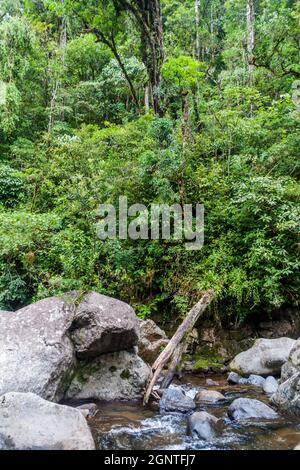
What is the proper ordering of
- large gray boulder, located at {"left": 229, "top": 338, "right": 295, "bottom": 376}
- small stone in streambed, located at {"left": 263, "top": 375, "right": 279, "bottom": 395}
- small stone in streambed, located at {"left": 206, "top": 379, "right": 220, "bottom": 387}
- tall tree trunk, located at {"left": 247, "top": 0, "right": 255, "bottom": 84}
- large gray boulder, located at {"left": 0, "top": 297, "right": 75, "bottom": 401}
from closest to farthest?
large gray boulder, located at {"left": 0, "top": 297, "right": 75, "bottom": 401} < small stone in streambed, located at {"left": 263, "top": 375, "right": 279, "bottom": 395} < small stone in streambed, located at {"left": 206, "top": 379, "right": 220, "bottom": 387} < large gray boulder, located at {"left": 229, "top": 338, "right": 295, "bottom": 376} < tall tree trunk, located at {"left": 247, "top": 0, "right": 255, "bottom": 84}

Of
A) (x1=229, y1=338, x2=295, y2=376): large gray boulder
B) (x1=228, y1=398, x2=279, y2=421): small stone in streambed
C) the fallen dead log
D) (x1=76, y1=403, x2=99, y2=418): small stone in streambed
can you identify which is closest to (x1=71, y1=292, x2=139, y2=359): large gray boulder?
the fallen dead log

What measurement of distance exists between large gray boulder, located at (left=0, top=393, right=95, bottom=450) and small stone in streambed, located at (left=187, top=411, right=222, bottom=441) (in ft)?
4.66

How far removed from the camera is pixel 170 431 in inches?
199

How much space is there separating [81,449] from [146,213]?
5740mm

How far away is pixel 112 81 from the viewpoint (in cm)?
1767

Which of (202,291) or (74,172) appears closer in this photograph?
(202,291)

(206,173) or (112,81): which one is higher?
(112,81)

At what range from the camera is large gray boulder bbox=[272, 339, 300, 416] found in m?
5.43

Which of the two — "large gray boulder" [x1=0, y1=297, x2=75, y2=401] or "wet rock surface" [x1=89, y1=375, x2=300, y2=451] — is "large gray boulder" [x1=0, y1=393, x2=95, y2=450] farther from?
"large gray boulder" [x1=0, y1=297, x2=75, y2=401]

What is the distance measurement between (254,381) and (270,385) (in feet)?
1.36

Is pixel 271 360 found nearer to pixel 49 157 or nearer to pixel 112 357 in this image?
pixel 112 357

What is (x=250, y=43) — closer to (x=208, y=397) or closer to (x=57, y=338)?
(x=208, y=397)

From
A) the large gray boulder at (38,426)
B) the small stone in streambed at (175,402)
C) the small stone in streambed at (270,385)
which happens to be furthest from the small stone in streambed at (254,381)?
the large gray boulder at (38,426)
